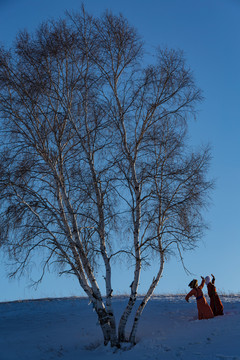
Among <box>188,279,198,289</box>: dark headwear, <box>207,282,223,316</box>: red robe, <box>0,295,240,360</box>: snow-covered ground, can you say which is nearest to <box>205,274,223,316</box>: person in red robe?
<box>207,282,223,316</box>: red robe

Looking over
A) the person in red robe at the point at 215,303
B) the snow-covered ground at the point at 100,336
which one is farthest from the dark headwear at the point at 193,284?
the snow-covered ground at the point at 100,336

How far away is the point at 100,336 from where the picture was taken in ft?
42.4

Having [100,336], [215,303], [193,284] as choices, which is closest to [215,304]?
[215,303]

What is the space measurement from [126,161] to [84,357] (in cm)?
559

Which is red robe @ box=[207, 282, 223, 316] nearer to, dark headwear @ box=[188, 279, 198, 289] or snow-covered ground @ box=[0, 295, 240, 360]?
snow-covered ground @ box=[0, 295, 240, 360]

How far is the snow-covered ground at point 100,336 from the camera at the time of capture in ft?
34.3

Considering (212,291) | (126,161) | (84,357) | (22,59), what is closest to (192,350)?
(84,357)

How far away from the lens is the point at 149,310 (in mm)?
15719

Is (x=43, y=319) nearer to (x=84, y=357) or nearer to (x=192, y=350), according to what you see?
(x=84, y=357)

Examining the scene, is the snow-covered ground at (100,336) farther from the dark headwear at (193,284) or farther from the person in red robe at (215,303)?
the dark headwear at (193,284)

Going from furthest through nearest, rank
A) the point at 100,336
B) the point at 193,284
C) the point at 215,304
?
the point at 193,284 < the point at 215,304 < the point at 100,336

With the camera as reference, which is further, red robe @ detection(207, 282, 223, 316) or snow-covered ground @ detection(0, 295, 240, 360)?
red robe @ detection(207, 282, 223, 316)

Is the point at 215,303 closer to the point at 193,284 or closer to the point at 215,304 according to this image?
the point at 215,304

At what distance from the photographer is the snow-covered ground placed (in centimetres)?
1047
